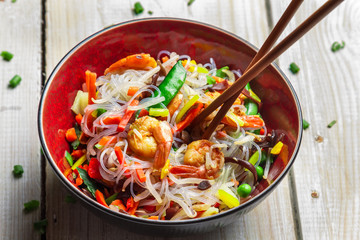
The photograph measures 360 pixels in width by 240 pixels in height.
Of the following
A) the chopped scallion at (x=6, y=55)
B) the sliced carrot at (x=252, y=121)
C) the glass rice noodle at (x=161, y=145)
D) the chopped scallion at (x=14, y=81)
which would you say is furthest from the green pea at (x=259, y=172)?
the chopped scallion at (x=6, y=55)

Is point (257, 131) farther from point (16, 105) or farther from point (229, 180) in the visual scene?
point (16, 105)

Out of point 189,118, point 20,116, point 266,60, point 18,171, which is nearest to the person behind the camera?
point 266,60

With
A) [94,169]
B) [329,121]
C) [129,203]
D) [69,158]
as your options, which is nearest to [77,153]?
[69,158]

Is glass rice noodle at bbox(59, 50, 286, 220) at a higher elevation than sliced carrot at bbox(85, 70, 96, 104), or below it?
below

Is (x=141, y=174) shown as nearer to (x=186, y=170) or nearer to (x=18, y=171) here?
(x=186, y=170)

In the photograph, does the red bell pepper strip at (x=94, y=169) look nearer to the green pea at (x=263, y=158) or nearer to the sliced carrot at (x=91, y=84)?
the sliced carrot at (x=91, y=84)

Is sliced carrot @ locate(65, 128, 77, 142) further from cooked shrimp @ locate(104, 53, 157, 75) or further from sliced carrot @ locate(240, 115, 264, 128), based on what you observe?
sliced carrot @ locate(240, 115, 264, 128)

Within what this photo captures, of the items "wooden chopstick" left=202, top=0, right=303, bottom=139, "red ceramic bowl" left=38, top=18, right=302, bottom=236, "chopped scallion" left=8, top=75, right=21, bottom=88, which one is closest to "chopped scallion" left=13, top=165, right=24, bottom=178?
"red ceramic bowl" left=38, top=18, right=302, bottom=236
